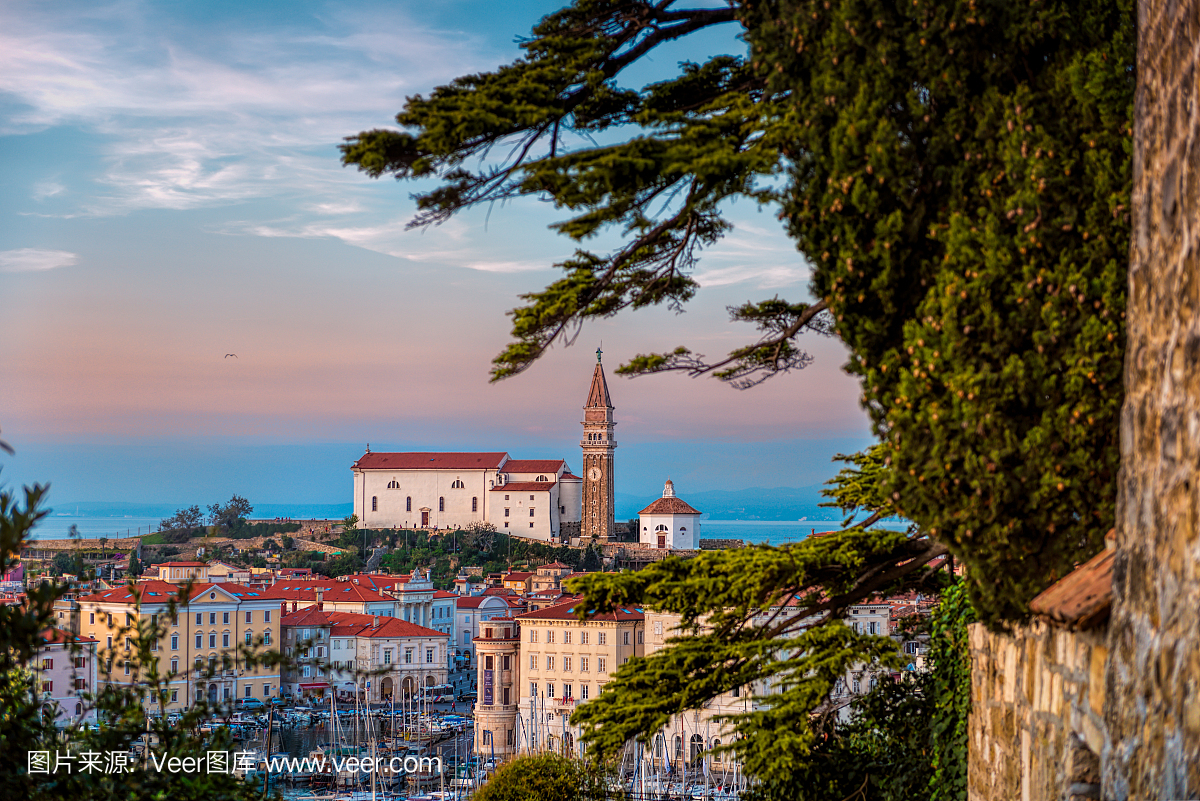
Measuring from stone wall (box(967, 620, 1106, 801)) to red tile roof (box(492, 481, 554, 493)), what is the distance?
86.3m

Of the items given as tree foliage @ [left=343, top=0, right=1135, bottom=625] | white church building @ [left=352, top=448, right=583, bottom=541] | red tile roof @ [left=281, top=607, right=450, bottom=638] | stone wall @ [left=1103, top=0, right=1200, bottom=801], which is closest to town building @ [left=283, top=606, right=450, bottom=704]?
red tile roof @ [left=281, top=607, right=450, bottom=638]

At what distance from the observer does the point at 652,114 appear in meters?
→ 5.32

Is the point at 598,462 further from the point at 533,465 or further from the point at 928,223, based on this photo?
the point at 928,223

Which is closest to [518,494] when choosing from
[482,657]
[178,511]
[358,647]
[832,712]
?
[178,511]

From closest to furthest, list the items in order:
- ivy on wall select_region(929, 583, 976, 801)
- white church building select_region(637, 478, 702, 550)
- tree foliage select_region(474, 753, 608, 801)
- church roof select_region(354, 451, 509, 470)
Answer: ivy on wall select_region(929, 583, 976, 801), tree foliage select_region(474, 753, 608, 801), white church building select_region(637, 478, 702, 550), church roof select_region(354, 451, 509, 470)

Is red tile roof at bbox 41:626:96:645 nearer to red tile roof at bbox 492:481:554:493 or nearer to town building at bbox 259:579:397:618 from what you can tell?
town building at bbox 259:579:397:618

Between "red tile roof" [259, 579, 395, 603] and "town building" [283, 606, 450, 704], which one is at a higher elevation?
"red tile roof" [259, 579, 395, 603]

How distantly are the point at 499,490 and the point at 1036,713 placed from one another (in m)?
88.7

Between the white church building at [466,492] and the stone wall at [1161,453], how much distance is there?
87.7 meters

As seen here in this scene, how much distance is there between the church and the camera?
9138cm

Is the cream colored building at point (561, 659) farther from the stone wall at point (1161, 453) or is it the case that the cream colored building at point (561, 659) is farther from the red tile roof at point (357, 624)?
the stone wall at point (1161, 453)

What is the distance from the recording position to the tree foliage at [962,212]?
3.69 meters

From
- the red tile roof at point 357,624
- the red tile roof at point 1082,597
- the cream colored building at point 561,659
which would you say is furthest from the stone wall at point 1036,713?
the red tile roof at point 357,624

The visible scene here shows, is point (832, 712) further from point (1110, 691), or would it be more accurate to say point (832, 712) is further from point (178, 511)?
Answer: point (178, 511)
